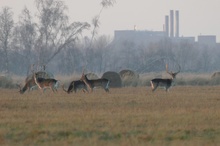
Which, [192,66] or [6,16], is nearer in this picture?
[6,16]

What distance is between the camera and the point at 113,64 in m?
103

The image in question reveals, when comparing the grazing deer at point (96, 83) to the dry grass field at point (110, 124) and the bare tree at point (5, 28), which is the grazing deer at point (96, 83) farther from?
the bare tree at point (5, 28)

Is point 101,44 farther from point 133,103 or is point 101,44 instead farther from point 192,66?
point 133,103

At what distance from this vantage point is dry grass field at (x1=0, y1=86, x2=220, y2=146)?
1424 centimetres

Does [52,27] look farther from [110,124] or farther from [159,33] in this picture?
[159,33]

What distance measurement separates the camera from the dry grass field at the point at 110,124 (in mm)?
14242

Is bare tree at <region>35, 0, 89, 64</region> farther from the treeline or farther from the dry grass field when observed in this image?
the dry grass field

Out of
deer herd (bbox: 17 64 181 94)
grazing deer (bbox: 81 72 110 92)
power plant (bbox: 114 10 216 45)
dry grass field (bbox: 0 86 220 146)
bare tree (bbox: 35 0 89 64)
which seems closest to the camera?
dry grass field (bbox: 0 86 220 146)

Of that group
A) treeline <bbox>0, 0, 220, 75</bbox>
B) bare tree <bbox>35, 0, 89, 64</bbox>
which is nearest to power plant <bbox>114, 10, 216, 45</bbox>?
treeline <bbox>0, 0, 220, 75</bbox>

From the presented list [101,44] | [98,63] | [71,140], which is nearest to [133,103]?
[71,140]

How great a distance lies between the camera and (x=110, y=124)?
1689 cm

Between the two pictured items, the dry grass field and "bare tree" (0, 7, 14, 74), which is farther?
"bare tree" (0, 7, 14, 74)

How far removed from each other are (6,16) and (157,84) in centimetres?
4269

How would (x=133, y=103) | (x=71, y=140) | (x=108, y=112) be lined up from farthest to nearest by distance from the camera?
(x=133, y=103), (x=108, y=112), (x=71, y=140)
